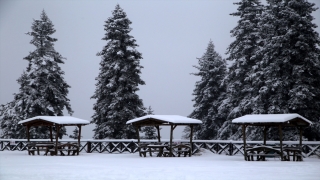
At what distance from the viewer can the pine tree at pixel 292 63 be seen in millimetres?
26625

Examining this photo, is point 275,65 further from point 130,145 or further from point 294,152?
point 130,145

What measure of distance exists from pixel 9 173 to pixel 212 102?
27.4 metres

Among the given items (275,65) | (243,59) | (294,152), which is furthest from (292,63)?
(294,152)

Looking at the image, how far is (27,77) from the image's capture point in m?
36.6

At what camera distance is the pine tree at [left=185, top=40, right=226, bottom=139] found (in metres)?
38.6

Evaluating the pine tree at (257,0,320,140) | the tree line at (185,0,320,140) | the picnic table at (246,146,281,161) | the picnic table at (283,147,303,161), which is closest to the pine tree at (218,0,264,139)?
the tree line at (185,0,320,140)

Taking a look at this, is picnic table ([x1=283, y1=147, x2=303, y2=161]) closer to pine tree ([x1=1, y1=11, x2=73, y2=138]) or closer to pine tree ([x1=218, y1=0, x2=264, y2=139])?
pine tree ([x1=218, y1=0, x2=264, y2=139])

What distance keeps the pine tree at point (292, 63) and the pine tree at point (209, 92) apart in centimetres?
1011

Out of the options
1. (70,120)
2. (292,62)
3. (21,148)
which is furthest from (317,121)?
(21,148)

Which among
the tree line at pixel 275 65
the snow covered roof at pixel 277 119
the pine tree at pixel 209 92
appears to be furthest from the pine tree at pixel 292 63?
the pine tree at pixel 209 92

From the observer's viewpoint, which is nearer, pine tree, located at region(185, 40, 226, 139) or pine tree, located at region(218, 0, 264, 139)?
pine tree, located at region(218, 0, 264, 139)

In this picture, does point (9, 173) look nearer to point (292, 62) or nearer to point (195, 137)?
point (292, 62)

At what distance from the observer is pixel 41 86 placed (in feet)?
118

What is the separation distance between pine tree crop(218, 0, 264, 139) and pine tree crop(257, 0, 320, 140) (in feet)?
8.71
